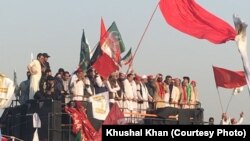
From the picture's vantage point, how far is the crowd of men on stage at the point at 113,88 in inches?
771

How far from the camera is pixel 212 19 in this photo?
17.6m

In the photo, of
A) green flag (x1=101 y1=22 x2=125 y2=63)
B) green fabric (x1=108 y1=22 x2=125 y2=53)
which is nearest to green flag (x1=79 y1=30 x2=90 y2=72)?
green flag (x1=101 y1=22 x2=125 y2=63)

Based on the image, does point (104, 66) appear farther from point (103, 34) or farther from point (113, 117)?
point (103, 34)

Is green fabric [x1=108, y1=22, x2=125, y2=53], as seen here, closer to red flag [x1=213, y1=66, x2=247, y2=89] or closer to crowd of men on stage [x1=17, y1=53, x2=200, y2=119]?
crowd of men on stage [x1=17, y1=53, x2=200, y2=119]

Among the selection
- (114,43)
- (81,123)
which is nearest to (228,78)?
(114,43)

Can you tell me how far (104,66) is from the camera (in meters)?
20.9

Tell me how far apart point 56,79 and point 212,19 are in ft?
13.4

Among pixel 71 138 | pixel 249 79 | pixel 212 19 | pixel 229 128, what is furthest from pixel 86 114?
pixel 229 128

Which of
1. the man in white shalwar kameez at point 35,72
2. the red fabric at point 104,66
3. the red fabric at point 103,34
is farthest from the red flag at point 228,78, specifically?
the man in white shalwar kameez at point 35,72

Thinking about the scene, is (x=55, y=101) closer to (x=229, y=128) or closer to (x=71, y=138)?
(x=71, y=138)

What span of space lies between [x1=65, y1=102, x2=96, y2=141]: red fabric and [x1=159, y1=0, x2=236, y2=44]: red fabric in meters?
2.88

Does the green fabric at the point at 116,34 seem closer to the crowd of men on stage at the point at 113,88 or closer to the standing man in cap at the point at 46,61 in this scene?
the crowd of men on stage at the point at 113,88

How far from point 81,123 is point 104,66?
179 centimetres

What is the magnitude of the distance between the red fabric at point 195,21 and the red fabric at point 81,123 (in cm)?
288
